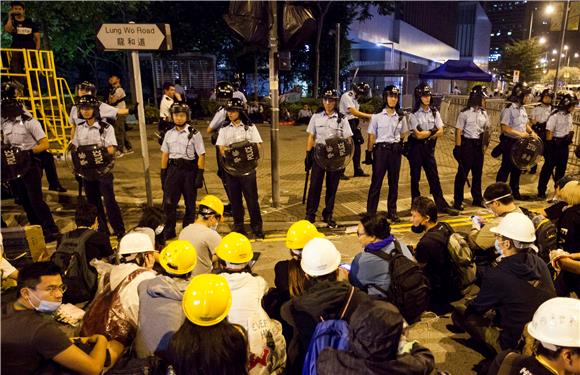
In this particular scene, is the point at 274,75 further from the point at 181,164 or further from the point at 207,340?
the point at 207,340

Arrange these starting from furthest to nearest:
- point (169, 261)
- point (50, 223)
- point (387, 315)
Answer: point (50, 223) → point (169, 261) → point (387, 315)

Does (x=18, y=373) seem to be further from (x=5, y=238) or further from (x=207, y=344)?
(x=5, y=238)

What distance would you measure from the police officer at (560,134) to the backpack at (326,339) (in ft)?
23.1

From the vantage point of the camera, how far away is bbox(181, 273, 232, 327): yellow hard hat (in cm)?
239

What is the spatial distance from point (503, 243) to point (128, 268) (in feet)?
9.23

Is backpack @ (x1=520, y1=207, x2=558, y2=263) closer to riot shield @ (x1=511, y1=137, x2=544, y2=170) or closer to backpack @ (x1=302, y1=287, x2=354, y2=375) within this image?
backpack @ (x1=302, y1=287, x2=354, y2=375)

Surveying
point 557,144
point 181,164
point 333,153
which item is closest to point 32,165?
point 181,164

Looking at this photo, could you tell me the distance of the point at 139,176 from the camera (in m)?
9.69

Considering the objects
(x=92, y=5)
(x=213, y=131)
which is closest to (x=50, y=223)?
(x=213, y=131)

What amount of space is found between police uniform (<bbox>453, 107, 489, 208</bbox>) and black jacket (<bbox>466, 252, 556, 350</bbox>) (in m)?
4.14

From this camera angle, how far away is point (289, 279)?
348 cm

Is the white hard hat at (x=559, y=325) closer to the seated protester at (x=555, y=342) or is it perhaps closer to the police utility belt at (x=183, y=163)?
the seated protester at (x=555, y=342)

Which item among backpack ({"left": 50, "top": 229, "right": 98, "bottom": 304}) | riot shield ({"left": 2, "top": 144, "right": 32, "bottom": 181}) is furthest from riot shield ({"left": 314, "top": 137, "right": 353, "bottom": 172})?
riot shield ({"left": 2, "top": 144, "right": 32, "bottom": 181})

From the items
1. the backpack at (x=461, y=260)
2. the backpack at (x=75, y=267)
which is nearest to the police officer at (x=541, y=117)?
the backpack at (x=461, y=260)
